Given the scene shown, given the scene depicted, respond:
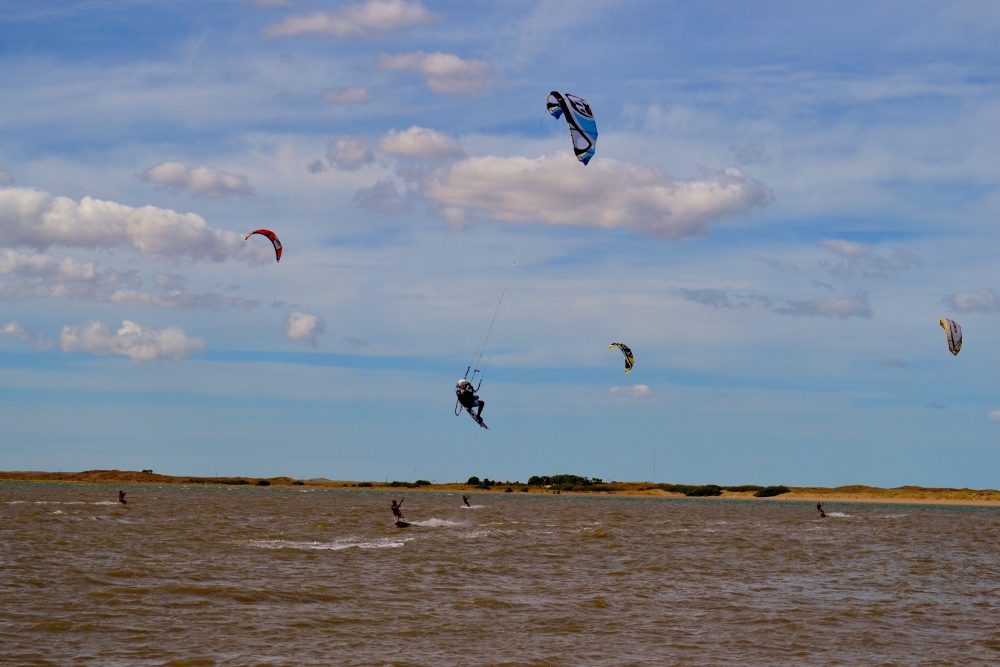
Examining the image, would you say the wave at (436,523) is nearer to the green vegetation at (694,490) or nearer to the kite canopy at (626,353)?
the kite canopy at (626,353)

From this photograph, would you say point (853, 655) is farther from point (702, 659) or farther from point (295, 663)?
point (295, 663)

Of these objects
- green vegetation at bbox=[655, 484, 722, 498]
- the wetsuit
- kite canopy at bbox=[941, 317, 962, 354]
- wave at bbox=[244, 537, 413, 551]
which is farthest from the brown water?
green vegetation at bbox=[655, 484, 722, 498]

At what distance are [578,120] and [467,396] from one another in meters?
7.20

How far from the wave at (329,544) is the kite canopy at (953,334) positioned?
22.7m

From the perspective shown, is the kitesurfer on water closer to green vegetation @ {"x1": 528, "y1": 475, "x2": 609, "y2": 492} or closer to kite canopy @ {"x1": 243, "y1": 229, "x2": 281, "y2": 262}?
kite canopy @ {"x1": 243, "y1": 229, "x2": 281, "y2": 262}

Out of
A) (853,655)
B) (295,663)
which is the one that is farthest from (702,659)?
(295,663)

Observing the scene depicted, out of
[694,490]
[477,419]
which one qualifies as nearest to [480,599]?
[477,419]

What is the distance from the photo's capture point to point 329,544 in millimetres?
28391

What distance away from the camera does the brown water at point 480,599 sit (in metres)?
13.8

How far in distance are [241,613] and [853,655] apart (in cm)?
980

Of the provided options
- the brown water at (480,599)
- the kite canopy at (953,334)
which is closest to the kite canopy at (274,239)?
the brown water at (480,599)

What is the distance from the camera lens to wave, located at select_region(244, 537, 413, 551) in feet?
88.8

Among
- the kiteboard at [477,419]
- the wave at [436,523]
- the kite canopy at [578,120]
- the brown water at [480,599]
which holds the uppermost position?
the kite canopy at [578,120]

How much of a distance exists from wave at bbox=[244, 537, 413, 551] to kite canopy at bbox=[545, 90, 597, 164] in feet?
41.8
